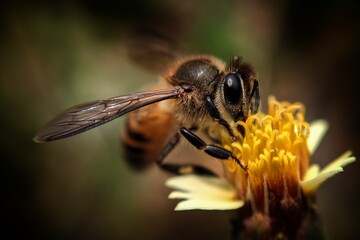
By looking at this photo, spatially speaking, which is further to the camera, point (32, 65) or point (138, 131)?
point (32, 65)

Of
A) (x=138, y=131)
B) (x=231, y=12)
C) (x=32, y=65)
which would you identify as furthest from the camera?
(x=231, y=12)

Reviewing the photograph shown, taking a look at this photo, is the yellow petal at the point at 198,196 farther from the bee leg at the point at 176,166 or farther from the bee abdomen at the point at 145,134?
the bee abdomen at the point at 145,134

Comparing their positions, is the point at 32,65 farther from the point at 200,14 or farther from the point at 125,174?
the point at 200,14

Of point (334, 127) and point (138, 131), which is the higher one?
point (334, 127)

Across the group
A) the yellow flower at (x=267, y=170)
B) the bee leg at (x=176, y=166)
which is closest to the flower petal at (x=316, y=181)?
the yellow flower at (x=267, y=170)

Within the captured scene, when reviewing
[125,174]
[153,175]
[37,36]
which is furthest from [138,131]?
[37,36]

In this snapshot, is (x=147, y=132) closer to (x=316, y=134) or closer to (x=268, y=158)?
(x=268, y=158)

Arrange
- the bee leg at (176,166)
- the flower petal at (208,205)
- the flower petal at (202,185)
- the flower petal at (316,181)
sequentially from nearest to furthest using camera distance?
the flower petal at (316,181), the flower petal at (208,205), the flower petal at (202,185), the bee leg at (176,166)
